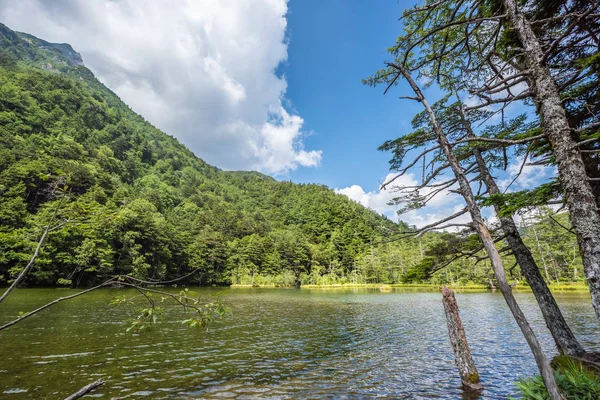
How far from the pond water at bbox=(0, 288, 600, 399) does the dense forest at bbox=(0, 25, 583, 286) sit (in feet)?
11.9

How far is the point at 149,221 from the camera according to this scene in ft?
196

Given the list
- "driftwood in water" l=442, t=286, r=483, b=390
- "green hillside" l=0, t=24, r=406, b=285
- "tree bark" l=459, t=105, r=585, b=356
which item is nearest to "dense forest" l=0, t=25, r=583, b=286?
"green hillside" l=0, t=24, r=406, b=285

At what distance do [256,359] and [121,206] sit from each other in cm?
5426

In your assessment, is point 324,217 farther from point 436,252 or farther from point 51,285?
point 436,252

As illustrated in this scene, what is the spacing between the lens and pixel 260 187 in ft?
616

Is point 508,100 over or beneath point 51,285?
over

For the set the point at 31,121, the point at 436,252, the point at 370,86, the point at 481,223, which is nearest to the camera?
the point at 481,223

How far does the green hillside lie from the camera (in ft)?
107

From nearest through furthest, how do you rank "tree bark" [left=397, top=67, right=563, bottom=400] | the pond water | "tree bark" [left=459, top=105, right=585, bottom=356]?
"tree bark" [left=397, top=67, right=563, bottom=400] → the pond water → "tree bark" [left=459, top=105, right=585, bottom=356]

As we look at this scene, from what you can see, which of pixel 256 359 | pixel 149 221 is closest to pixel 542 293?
pixel 256 359

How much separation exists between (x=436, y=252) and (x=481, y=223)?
3621 mm

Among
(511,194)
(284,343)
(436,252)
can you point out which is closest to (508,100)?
(511,194)

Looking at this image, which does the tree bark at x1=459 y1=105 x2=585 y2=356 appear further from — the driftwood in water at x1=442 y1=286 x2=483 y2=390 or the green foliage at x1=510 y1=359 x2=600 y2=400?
the green foliage at x1=510 y1=359 x2=600 y2=400

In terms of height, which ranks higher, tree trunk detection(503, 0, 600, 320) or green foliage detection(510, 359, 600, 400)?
tree trunk detection(503, 0, 600, 320)
